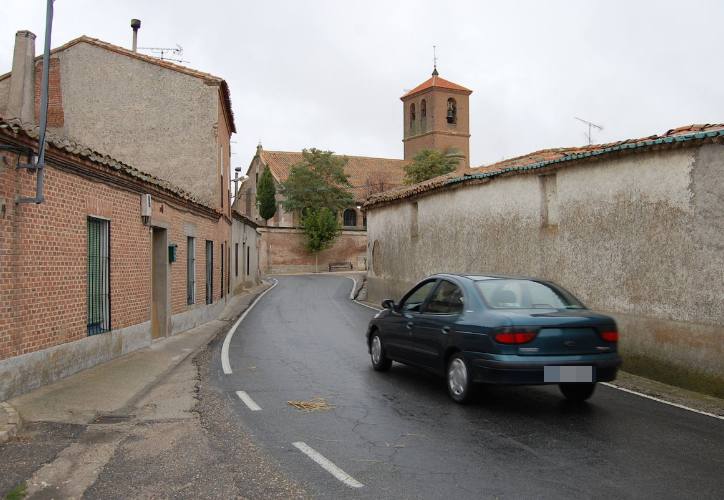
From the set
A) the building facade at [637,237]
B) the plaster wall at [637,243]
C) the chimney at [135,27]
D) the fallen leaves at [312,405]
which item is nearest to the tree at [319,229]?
the chimney at [135,27]

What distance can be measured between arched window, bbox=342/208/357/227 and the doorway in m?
50.3

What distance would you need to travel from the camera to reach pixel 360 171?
234 ft

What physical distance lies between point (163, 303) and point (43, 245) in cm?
628

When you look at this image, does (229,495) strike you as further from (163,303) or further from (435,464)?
(163,303)

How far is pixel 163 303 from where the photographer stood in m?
14.7

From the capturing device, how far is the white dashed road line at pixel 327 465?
4.85m

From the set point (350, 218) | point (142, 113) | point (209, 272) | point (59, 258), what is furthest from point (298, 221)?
point (59, 258)

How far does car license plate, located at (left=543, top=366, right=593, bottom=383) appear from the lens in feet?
22.9

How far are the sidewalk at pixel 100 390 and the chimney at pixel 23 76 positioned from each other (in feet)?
21.2

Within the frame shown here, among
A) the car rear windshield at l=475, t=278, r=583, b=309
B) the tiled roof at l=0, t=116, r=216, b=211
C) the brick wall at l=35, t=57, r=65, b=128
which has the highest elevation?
the brick wall at l=35, t=57, r=65, b=128

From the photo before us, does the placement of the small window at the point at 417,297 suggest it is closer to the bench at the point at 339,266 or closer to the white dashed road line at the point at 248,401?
the white dashed road line at the point at 248,401

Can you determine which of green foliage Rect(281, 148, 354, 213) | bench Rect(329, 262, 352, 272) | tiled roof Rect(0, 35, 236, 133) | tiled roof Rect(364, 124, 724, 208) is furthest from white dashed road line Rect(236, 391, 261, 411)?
green foliage Rect(281, 148, 354, 213)

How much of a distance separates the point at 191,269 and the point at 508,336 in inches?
489

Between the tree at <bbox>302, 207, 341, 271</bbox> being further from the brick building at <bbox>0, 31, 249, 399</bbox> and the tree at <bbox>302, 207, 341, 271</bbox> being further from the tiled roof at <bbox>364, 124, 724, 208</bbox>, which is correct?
the tiled roof at <bbox>364, 124, 724, 208</bbox>
